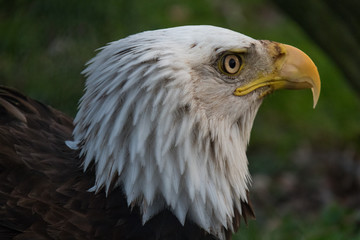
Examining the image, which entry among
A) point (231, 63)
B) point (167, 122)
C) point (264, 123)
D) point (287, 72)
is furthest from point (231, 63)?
point (264, 123)

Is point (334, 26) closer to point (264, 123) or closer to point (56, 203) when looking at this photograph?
point (56, 203)

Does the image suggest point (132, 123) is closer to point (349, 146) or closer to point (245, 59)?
point (245, 59)

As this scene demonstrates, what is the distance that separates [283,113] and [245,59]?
4234 mm

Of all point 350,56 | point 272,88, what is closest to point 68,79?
point 350,56

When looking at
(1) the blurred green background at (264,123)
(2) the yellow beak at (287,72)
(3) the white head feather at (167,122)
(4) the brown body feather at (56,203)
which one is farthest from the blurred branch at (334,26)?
(4) the brown body feather at (56,203)

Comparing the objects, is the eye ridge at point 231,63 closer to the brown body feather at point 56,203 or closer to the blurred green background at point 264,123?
the brown body feather at point 56,203

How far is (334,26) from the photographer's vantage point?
4.71 m

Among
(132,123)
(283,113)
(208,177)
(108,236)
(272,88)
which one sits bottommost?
(283,113)

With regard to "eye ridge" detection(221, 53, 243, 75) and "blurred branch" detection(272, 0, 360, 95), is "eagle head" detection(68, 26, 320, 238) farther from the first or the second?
"blurred branch" detection(272, 0, 360, 95)

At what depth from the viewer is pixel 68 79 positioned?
19.9 ft

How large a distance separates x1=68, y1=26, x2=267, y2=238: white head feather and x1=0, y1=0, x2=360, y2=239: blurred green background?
6.87 ft

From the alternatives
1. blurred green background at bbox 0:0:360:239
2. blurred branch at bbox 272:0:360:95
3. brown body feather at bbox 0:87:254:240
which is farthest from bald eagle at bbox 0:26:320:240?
blurred green background at bbox 0:0:360:239

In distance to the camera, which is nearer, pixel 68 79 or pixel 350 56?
pixel 350 56

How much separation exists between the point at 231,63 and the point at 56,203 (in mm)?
1133
